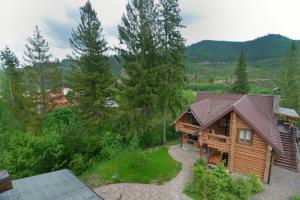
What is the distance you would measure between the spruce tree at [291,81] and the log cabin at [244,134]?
11.2 m

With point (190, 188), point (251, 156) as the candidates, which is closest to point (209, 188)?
point (190, 188)

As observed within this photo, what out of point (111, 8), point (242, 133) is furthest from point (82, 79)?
point (242, 133)

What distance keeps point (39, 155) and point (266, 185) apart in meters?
17.8

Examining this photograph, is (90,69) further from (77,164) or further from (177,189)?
(177,189)

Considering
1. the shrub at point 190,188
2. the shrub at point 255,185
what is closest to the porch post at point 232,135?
the shrub at point 255,185

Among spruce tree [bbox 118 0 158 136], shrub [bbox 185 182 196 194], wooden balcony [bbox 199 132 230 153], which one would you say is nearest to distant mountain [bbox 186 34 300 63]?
spruce tree [bbox 118 0 158 136]

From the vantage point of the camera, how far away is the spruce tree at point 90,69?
Result: 66.5 feet

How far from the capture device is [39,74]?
2106cm

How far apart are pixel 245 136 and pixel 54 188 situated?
43.0 feet

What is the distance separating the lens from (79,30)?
20250 mm

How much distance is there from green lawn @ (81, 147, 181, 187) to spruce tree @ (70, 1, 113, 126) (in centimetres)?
642

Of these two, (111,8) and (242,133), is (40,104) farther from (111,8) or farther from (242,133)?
(242,133)

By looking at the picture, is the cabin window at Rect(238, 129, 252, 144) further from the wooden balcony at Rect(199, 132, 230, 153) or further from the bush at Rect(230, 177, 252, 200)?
the bush at Rect(230, 177, 252, 200)

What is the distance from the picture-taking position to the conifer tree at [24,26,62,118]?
2023cm
